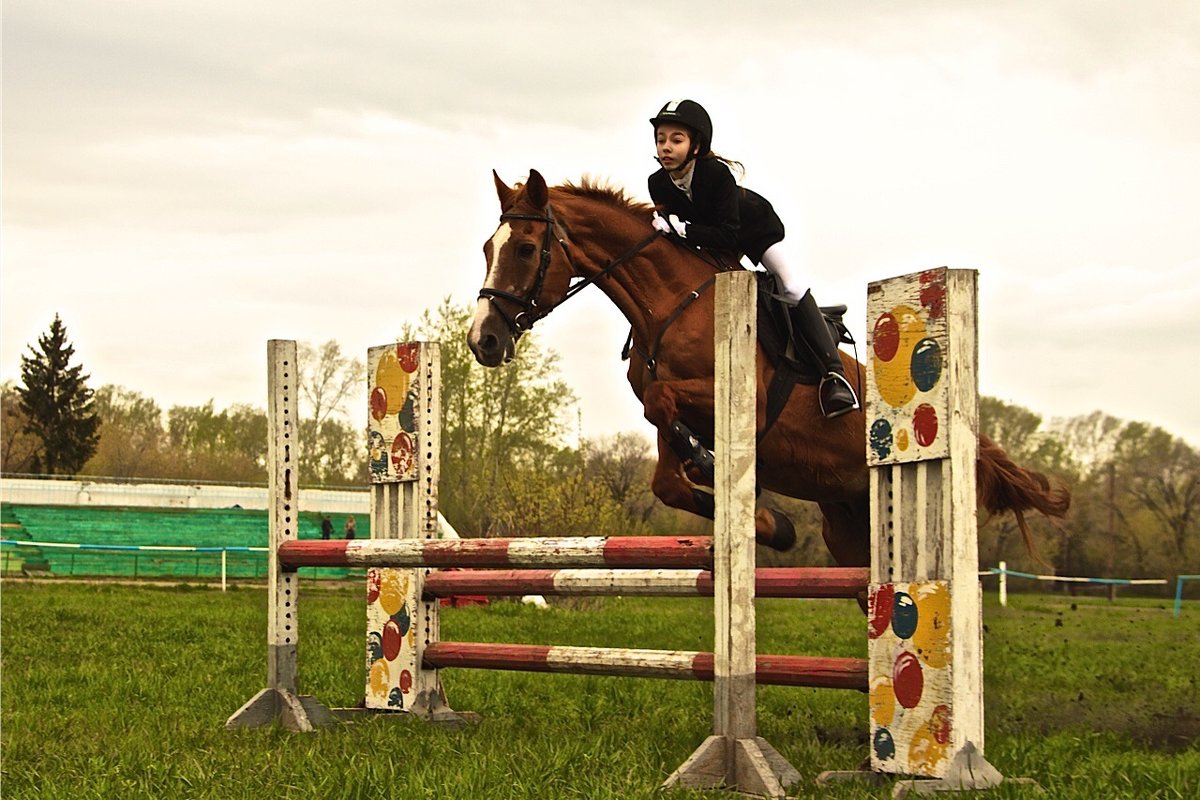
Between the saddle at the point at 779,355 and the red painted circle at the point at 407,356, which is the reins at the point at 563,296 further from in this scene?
the red painted circle at the point at 407,356

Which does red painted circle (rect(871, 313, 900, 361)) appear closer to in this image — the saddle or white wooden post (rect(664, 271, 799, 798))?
white wooden post (rect(664, 271, 799, 798))

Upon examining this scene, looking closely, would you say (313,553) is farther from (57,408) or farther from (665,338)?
(57,408)

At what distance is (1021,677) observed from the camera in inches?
327

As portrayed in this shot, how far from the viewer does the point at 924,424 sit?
380cm

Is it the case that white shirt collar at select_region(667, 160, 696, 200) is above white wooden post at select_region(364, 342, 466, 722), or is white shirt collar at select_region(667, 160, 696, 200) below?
above

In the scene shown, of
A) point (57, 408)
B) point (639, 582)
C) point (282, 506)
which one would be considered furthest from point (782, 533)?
point (57, 408)

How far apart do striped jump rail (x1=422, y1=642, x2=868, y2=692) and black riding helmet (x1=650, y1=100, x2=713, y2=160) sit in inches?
80.7

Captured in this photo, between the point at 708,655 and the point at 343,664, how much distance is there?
3.89 meters

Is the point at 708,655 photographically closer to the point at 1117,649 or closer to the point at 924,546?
the point at 924,546

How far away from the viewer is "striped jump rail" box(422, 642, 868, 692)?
409 centimetres

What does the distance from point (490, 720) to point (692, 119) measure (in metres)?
2.55

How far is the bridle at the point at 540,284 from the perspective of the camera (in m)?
4.99

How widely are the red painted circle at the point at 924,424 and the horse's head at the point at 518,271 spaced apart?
172cm

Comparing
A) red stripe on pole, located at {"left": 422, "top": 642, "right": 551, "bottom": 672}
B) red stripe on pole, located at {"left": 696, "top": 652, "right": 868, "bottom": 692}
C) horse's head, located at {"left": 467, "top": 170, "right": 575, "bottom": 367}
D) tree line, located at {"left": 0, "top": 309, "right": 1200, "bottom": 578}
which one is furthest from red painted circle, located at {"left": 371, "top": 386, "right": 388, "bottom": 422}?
tree line, located at {"left": 0, "top": 309, "right": 1200, "bottom": 578}
